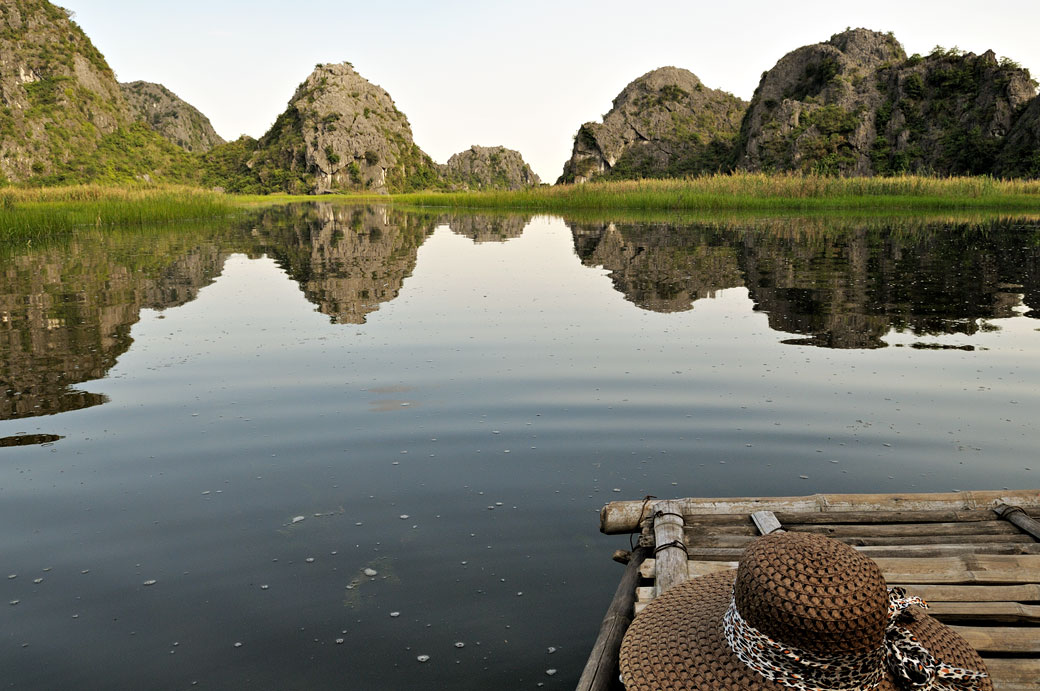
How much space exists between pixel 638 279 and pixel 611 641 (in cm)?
1296

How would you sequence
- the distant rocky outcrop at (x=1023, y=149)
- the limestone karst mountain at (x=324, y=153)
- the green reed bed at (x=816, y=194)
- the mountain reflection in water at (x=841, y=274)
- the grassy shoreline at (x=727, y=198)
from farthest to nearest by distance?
the limestone karst mountain at (x=324, y=153)
the distant rocky outcrop at (x=1023, y=149)
the green reed bed at (x=816, y=194)
the grassy shoreline at (x=727, y=198)
the mountain reflection in water at (x=841, y=274)

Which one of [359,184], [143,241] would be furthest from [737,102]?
[143,241]

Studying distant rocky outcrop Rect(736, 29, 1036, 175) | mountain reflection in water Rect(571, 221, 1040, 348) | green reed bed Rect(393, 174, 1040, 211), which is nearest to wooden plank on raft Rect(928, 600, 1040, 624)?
mountain reflection in water Rect(571, 221, 1040, 348)

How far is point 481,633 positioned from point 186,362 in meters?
6.94

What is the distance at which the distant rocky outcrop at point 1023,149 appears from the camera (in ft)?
198

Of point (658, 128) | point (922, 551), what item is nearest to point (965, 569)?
point (922, 551)

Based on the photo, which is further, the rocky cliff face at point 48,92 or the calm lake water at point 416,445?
the rocky cliff face at point 48,92

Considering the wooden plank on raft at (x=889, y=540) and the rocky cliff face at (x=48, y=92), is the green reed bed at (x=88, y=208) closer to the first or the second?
the wooden plank on raft at (x=889, y=540)

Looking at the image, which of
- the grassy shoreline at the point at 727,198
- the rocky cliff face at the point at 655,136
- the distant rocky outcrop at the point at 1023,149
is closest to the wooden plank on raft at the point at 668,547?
the grassy shoreline at the point at 727,198

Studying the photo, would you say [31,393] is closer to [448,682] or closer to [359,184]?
[448,682]

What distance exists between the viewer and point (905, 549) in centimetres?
411

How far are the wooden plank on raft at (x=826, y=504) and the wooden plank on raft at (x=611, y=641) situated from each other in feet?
1.47

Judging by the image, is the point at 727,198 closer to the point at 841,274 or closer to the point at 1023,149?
the point at 841,274

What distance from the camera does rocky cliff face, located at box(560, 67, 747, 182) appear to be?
391 ft
